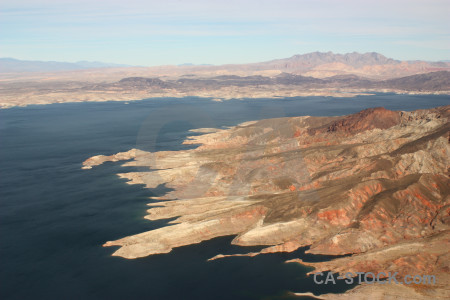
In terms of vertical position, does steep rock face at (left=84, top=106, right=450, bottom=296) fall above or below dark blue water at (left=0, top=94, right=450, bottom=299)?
above

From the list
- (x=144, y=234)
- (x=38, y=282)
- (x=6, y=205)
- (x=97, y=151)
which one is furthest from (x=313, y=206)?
(x=97, y=151)

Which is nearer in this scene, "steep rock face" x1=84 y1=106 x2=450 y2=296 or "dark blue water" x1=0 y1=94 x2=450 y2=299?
"dark blue water" x1=0 y1=94 x2=450 y2=299

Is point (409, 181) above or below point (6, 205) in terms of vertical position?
above

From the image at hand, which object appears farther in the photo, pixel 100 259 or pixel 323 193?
pixel 323 193

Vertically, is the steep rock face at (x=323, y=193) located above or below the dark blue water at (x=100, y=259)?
above

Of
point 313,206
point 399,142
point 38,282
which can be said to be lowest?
point 38,282

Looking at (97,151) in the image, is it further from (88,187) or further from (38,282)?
(38,282)

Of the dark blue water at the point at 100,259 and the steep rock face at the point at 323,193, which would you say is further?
the steep rock face at the point at 323,193

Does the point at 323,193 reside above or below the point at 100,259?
above
